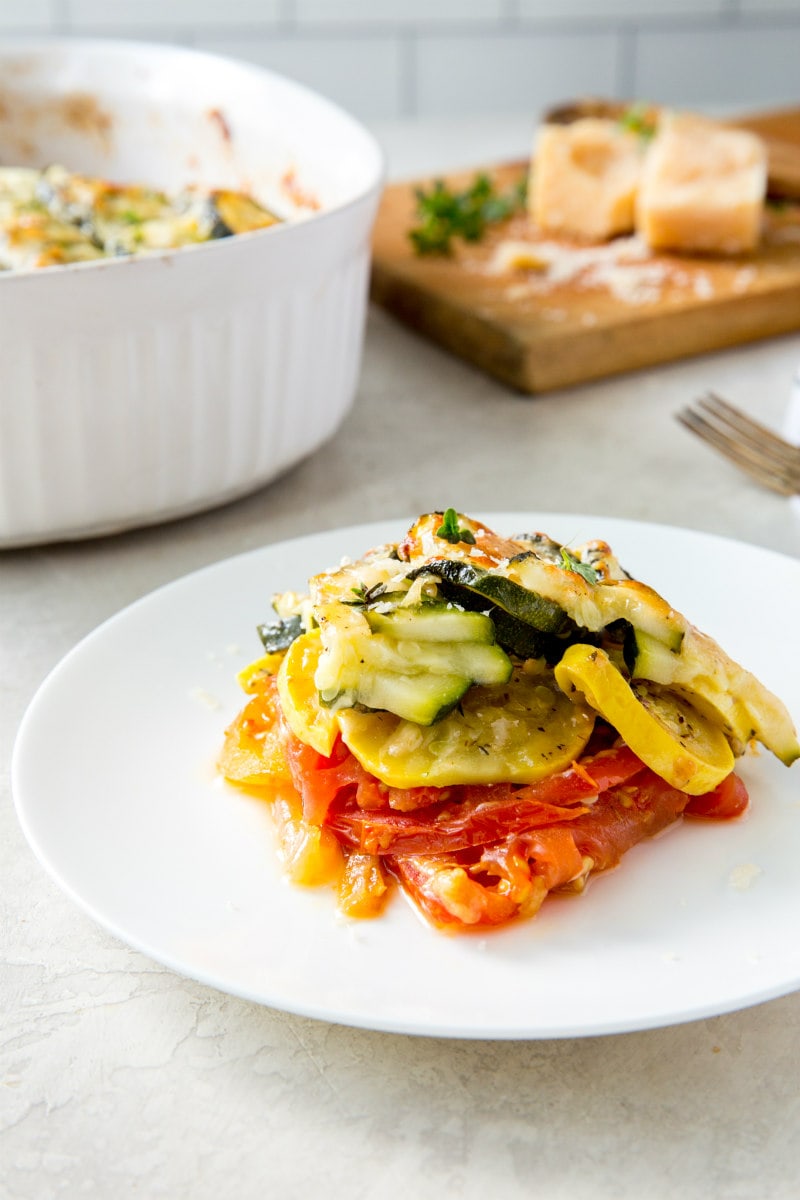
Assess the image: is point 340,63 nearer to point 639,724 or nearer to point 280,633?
point 280,633

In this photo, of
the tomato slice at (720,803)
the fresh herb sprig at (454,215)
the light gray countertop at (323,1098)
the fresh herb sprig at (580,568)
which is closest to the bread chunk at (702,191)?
the fresh herb sprig at (454,215)

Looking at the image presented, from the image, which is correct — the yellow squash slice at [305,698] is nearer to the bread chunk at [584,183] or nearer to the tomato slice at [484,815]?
the tomato slice at [484,815]

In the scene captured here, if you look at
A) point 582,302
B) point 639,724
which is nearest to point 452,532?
point 639,724

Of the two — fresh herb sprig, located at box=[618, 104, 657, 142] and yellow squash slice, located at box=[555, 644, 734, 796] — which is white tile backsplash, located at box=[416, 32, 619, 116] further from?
yellow squash slice, located at box=[555, 644, 734, 796]

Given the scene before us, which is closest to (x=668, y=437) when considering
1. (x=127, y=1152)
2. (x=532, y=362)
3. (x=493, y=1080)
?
(x=532, y=362)

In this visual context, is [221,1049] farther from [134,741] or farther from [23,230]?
[23,230]

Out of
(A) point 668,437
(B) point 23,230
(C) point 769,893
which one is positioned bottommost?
(A) point 668,437

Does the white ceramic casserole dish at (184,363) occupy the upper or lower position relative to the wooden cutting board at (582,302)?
upper
